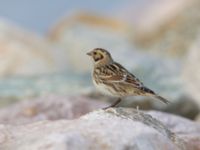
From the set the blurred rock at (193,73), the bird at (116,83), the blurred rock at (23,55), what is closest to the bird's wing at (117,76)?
the bird at (116,83)

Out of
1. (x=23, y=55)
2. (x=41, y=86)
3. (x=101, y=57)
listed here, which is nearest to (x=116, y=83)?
(x=101, y=57)

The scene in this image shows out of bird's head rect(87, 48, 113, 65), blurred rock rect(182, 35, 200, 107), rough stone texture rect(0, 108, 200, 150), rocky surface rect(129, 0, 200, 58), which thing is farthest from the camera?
rocky surface rect(129, 0, 200, 58)

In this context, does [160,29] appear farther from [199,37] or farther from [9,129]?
[9,129]

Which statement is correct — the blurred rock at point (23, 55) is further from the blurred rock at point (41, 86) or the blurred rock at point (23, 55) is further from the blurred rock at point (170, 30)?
the blurred rock at point (170, 30)

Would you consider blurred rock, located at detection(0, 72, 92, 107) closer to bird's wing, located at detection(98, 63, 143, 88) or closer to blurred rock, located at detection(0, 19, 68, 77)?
blurred rock, located at detection(0, 19, 68, 77)

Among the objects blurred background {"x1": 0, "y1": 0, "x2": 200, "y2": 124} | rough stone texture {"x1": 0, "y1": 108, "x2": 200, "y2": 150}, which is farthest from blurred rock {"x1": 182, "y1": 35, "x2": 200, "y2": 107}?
rough stone texture {"x1": 0, "y1": 108, "x2": 200, "y2": 150}

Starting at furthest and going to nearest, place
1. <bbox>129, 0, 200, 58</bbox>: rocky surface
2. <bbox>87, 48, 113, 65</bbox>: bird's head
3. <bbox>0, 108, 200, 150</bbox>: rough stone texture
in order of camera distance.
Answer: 1. <bbox>129, 0, 200, 58</bbox>: rocky surface
2. <bbox>87, 48, 113, 65</bbox>: bird's head
3. <bbox>0, 108, 200, 150</bbox>: rough stone texture
